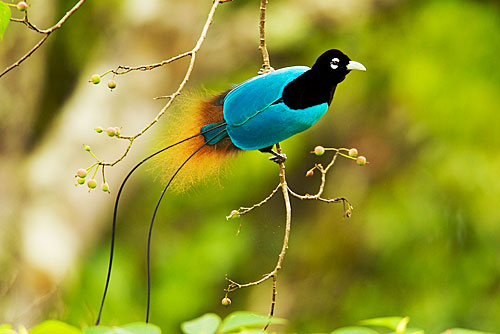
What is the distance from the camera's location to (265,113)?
32.1 inches

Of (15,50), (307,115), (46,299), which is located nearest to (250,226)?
(46,299)

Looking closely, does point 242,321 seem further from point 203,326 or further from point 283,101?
point 283,101

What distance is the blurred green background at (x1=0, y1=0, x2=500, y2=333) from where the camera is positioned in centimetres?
274

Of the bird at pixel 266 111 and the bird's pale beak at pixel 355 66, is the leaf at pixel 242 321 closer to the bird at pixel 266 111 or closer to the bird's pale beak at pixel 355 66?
the bird at pixel 266 111

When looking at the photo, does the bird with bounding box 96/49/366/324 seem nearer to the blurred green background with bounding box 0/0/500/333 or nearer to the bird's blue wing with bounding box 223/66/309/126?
the bird's blue wing with bounding box 223/66/309/126

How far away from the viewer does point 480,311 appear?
8.87ft

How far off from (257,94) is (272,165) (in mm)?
2138

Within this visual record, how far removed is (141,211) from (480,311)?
1.76 metres

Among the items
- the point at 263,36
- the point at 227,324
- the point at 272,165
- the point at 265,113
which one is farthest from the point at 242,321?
the point at 272,165

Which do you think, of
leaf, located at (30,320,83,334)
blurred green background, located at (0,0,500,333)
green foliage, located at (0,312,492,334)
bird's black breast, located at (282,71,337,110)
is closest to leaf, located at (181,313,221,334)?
green foliage, located at (0,312,492,334)

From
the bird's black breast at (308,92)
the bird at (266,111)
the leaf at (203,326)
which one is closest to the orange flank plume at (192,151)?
the bird at (266,111)

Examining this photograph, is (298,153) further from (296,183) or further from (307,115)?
(307,115)

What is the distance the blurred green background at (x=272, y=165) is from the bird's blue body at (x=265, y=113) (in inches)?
74.0

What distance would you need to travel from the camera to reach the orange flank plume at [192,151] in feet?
3.00
